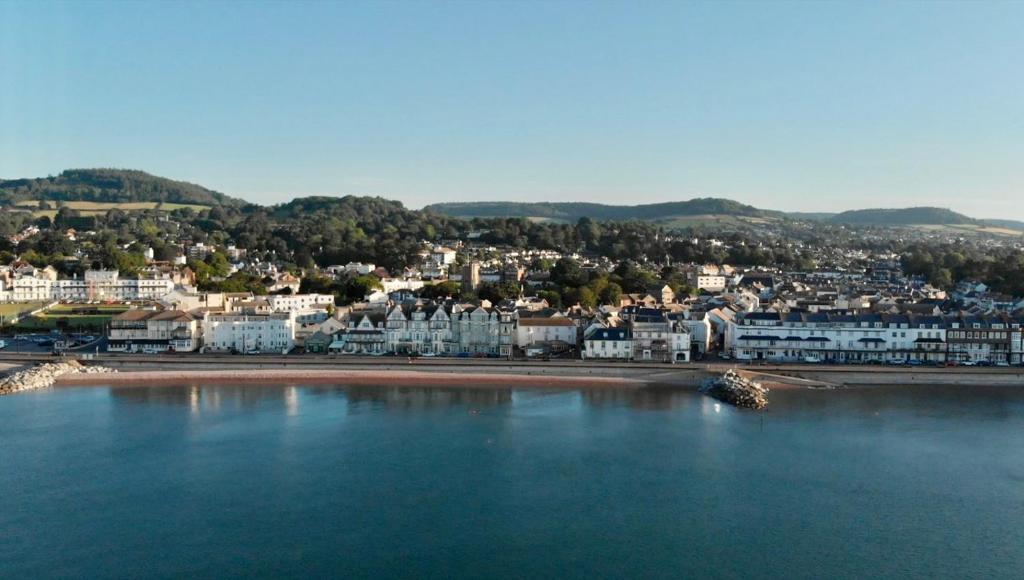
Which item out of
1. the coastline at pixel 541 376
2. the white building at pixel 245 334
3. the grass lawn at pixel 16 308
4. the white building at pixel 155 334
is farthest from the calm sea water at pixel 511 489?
the grass lawn at pixel 16 308

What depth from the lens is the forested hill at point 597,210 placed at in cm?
→ 12814

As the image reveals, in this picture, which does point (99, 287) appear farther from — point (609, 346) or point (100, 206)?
point (100, 206)

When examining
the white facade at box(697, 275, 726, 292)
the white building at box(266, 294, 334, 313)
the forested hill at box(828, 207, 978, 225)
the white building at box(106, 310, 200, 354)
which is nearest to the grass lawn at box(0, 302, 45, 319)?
the white building at box(106, 310, 200, 354)

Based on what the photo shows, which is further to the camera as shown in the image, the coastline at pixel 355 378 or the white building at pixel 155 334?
the white building at pixel 155 334

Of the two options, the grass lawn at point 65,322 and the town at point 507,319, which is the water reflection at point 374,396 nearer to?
the town at point 507,319

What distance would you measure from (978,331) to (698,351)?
6.80 meters

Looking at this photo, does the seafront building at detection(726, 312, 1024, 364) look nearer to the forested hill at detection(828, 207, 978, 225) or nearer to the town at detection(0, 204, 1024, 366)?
the town at detection(0, 204, 1024, 366)

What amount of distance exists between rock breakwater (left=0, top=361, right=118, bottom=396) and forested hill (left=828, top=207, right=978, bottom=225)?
13697 cm

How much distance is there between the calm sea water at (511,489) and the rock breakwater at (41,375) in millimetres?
1658

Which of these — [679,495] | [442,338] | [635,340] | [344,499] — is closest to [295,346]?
[442,338]

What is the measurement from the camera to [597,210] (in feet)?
468

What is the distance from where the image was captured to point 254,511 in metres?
11.0

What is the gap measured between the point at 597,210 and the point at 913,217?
50.4 metres

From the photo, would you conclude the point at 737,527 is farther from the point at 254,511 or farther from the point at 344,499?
the point at 254,511
